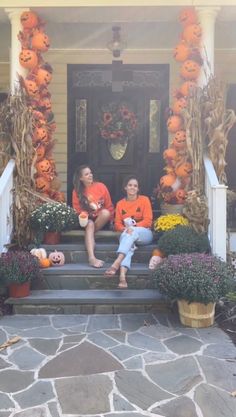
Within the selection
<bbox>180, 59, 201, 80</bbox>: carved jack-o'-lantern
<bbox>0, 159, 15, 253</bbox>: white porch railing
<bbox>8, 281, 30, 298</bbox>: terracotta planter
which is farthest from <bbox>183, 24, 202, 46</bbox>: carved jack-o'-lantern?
<bbox>8, 281, 30, 298</bbox>: terracotta planter

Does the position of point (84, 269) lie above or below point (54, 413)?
above

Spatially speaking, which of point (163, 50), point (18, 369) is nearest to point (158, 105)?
point (163, 50)

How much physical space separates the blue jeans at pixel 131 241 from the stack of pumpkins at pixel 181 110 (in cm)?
72

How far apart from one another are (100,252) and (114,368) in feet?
6.70

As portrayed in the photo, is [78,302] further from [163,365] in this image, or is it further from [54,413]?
[54,413]

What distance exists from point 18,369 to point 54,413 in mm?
684

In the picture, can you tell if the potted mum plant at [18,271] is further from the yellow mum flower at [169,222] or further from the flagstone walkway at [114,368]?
the yellow mum flower at [169,222]

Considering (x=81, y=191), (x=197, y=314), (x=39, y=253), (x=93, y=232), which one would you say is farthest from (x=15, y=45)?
(x=197, y=314)

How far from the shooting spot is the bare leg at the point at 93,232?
5.19 metres

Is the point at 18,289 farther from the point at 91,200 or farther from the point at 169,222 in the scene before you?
the point at 169,222

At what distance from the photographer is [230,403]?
3.02m

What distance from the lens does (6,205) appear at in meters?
5.34

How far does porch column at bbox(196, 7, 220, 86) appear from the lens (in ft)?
18.8

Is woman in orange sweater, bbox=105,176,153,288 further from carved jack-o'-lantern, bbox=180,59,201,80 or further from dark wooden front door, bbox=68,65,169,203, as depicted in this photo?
dark wooden front door, bbox=68,65,169,203
